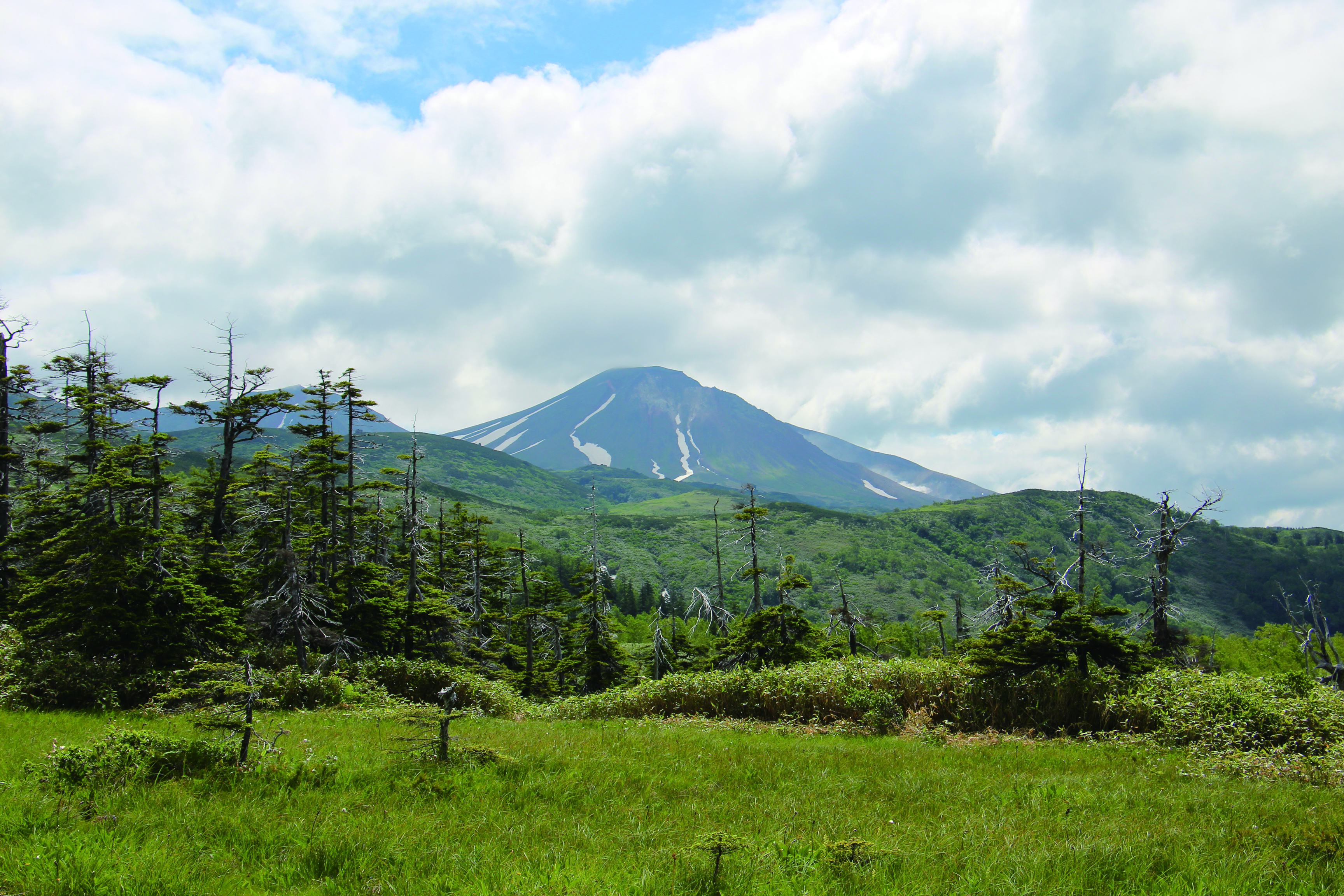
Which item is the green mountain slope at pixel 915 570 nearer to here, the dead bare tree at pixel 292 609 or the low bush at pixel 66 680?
the dead bare tree at pixel 292 609

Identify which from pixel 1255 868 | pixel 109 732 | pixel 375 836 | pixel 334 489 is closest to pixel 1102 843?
pixel 1255 868

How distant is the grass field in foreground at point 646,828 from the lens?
4.38 m

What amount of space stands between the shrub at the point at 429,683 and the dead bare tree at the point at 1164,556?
19.5 meters

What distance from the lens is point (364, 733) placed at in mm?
10617

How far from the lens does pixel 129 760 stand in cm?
659

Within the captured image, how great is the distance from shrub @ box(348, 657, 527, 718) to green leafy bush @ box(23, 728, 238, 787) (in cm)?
1177

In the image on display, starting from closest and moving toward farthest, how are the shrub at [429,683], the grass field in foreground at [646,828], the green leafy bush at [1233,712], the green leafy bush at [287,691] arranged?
the grass field in foreground at [646,828], the green leafy bush at [1233,712], the green leafy bush at [287,691], the shrub at [429,683]

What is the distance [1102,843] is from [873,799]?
240 cm

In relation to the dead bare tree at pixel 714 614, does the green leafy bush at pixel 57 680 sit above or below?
above

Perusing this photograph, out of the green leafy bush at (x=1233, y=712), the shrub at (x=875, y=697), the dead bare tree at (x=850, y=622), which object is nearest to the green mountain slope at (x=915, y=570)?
the dead bare tree at (x=850, y=622)

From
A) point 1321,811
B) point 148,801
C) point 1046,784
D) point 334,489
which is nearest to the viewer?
point 148,801

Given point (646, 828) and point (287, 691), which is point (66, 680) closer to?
point (287, 691)

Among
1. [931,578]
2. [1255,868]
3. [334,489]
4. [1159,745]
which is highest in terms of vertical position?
[334,489]

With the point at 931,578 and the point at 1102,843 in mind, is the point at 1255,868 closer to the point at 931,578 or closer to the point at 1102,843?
the point at 1102,843
